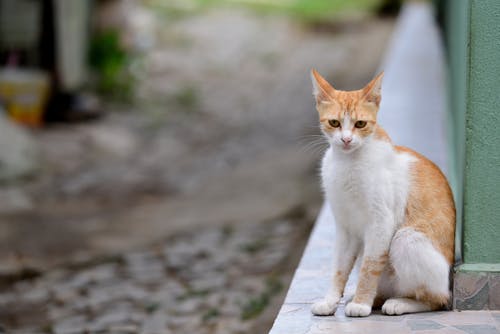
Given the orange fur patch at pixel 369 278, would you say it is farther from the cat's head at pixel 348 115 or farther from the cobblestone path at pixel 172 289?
the cobblestone path at pixel 172 289

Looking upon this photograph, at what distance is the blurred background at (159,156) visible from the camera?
5625 mm

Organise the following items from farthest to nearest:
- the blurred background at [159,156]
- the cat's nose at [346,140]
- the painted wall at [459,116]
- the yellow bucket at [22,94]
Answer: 1. the yellow bucket at [22,94]
2. the blurred background at [159,156]
3. the painted wall at [459,116]
4. the cat's nose at [346,140]

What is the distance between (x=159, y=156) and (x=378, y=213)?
Answer: 6.67 m

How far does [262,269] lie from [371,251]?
295 centimetres

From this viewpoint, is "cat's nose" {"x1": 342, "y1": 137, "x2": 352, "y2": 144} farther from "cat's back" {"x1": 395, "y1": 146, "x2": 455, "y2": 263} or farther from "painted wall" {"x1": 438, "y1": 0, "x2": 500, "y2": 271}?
"painted wall" {"x1": 438, "y1": 0, "x2": 500, "y2": 271}

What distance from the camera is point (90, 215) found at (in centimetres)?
773

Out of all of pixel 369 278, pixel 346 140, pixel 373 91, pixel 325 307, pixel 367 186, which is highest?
pixel 373 91

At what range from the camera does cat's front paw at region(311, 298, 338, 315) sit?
3.29 metres

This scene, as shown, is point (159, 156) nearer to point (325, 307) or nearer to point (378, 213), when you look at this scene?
point (325, 307)

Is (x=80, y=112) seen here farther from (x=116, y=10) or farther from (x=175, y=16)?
(x=175, y=16)

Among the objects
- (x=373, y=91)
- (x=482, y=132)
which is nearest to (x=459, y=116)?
(x=482, y=132)

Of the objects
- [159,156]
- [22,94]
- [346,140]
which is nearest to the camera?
[346,140]

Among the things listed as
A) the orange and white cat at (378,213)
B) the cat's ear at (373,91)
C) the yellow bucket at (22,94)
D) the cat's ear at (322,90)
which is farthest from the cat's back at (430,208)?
the yellow bucket at (22,94)

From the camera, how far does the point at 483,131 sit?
3.22 metres
